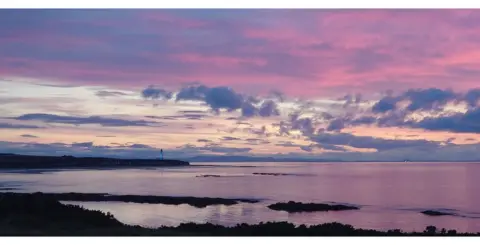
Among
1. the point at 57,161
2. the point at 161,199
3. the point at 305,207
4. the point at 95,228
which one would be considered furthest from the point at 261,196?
the point at 95,228

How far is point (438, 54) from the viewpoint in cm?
962

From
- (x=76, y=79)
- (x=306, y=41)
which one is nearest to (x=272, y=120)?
(x=306, y=41)

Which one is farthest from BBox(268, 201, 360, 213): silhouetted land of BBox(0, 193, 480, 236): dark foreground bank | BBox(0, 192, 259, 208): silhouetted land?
BBox(0, 193, 480, 236): dark foreground bank

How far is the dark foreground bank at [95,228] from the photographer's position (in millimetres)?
8469

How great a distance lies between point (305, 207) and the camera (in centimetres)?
1402

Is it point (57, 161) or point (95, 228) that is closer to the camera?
point (95, 228)

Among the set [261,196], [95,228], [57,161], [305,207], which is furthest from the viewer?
[261,196]

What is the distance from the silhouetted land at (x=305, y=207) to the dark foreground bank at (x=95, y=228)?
4.81m

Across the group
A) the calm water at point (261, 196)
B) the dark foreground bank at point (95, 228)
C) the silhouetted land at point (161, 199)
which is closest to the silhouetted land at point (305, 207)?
the calm water at point (261, 196)

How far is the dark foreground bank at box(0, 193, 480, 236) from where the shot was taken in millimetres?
8469
